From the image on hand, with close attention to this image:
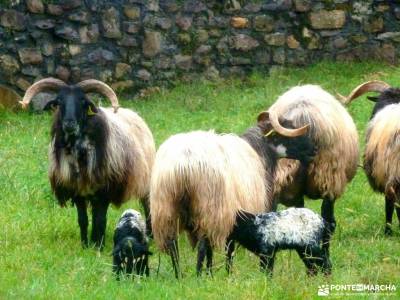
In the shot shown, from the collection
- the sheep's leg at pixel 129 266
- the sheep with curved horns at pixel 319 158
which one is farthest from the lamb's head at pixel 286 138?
the sheep's leg at pixel 129 266

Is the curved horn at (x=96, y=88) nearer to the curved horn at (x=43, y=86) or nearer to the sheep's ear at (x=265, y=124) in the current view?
the curved horn at (x=43, y=86)

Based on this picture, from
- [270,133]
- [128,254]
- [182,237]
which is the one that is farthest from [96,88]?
[128,254]

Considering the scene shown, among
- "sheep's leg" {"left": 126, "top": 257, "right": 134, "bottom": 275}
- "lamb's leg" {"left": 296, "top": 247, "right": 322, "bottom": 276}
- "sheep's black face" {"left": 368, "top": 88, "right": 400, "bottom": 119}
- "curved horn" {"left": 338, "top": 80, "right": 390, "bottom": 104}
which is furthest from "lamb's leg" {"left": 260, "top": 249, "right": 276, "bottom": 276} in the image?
"curved horn" {"left": 338, "top": 80, "right": 390, "bottom": 104}

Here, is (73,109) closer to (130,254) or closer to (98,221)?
(98,221)

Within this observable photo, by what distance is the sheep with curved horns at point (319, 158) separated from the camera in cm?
989

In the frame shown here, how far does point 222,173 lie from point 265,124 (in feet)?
5.66

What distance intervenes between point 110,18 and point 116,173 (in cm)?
716

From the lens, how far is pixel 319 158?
995 cm

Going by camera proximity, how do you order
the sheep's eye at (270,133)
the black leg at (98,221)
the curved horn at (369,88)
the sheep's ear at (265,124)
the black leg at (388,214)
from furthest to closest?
the curved horn at (369,88)
the black leg at (388,214)
the black leg at (98,221)
the sheep's ear at (265,124)
the sheep's eye at (270,133)

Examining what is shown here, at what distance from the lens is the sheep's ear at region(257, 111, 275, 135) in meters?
9.38

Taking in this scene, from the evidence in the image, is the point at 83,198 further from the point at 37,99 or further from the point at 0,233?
the point at 37,99

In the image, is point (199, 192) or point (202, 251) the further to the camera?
point (202, 251)

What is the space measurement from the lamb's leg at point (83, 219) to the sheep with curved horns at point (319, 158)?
6.45ft

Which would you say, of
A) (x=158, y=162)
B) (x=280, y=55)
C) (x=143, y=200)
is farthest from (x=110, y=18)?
(x=158, y=162)
